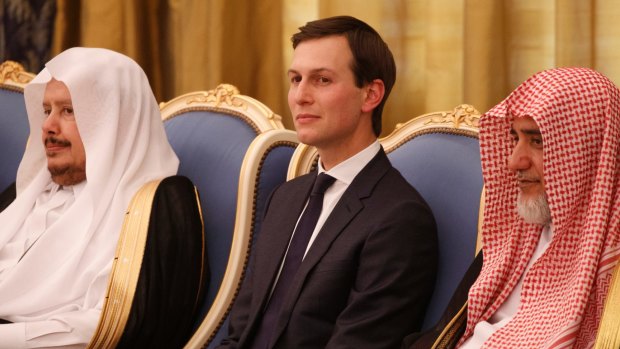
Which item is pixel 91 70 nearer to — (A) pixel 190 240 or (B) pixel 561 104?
(A) pixel 190 240

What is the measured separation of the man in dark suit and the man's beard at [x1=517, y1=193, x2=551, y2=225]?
29cm

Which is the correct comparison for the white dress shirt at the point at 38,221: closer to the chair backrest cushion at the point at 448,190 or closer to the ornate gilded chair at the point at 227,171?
the ornate gilded chair at the point at 227,171

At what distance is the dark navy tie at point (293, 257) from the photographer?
2771 mm

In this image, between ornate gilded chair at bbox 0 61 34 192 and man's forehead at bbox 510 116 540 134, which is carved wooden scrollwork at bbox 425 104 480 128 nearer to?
man's forehead at bbox 510 116 540 134

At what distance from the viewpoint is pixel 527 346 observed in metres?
2.28

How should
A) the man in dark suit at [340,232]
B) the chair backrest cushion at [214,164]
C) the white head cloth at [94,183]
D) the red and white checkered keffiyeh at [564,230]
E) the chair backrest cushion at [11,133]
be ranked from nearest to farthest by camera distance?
the red and white checkered keffiyeh at [564,230] < the man in dark suit at [340,232] < the white head cloth at [94,183] < the chair backrest cushion at [214,164] < the chair backrest cushion at [11,133]

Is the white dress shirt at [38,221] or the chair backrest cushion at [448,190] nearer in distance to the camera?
the chair backrest cushion at [448,190]

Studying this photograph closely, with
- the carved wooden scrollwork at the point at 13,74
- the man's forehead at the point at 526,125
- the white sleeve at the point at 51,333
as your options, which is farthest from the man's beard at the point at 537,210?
the carved wooden scrollwork at the point at 13,74

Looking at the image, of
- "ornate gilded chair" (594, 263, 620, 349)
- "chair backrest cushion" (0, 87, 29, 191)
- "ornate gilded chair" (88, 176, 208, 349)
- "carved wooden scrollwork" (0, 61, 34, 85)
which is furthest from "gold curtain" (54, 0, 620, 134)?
"ornate gilded chair" (594, 263, 620, 349)

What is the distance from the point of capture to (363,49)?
2.85m

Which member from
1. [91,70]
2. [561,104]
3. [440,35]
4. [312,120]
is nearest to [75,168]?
[91,70]

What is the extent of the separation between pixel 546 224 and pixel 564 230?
133 mm

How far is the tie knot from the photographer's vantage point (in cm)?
→ 285

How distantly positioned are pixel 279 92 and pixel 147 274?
1.39 metres
